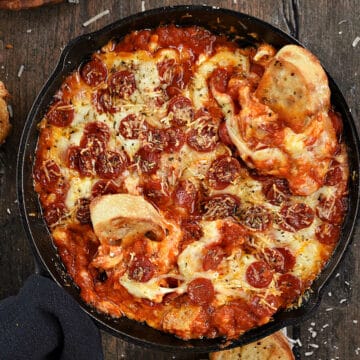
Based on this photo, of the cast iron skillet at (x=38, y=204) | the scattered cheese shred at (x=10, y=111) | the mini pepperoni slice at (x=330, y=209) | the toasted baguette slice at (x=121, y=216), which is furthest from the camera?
the scattered cheese shred at (x=10, y=111)

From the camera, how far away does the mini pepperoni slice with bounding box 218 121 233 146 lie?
3712 millimetres

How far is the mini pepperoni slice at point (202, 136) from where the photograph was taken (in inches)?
146

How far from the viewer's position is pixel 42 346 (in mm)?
3727

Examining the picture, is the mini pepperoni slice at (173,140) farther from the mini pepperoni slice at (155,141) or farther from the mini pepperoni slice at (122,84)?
the mini pepperoni slice at (122,84)

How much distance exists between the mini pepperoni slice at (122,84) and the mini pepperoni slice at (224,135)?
1.80ft

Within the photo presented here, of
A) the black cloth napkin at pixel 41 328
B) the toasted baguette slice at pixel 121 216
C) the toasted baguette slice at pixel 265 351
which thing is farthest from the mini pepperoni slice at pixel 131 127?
the toasted baguette slice at pixel 265 351

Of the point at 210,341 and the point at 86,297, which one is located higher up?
the point at 86,297

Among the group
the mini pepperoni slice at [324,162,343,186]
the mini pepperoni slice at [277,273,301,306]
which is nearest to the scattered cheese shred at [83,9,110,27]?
the mini pepperoni slice at [324,162,343,186]

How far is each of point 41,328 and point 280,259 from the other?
1427mm

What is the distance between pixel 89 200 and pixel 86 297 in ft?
1.85

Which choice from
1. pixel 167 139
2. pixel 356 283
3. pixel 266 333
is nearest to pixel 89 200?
pixel 167 139

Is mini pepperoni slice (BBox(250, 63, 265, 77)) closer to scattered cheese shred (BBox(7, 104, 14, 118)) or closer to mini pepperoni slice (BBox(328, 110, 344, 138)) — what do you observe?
mini pepperoni slice (BBox(328, 110, 344, 138))

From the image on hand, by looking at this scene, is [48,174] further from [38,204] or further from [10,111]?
[10,111]

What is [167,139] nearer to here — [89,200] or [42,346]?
[89,200]
